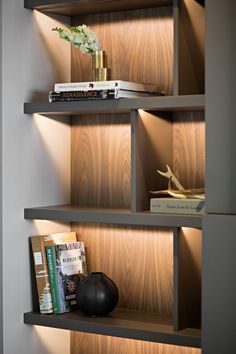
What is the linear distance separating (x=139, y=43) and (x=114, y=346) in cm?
129

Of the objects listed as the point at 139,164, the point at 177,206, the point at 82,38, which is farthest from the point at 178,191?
the point at 82,38

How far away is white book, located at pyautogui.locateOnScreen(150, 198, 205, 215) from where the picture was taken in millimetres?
2669

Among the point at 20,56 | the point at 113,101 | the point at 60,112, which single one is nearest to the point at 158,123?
the point at 113,101

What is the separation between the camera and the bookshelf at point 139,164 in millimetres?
2732

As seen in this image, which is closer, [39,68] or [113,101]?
[113,101]

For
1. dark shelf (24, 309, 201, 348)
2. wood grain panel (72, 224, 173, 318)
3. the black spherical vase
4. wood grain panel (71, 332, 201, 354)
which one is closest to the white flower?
wood grain panel (72, 224, 173, 318)

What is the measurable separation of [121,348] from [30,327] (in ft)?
1.32

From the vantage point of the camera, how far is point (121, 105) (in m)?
2.79

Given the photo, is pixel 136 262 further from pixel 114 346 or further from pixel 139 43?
pixel 139 43

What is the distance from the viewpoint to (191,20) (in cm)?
280

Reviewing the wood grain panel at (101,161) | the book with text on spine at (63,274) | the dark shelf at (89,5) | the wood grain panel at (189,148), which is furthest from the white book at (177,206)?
the dark shelf at (89,5)

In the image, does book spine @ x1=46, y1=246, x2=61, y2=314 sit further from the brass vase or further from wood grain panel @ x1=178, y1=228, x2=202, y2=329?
the brass vase

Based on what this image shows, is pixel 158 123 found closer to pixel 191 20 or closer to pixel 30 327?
pixel 191 20

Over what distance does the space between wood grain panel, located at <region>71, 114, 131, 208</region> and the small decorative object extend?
0.28 metres
